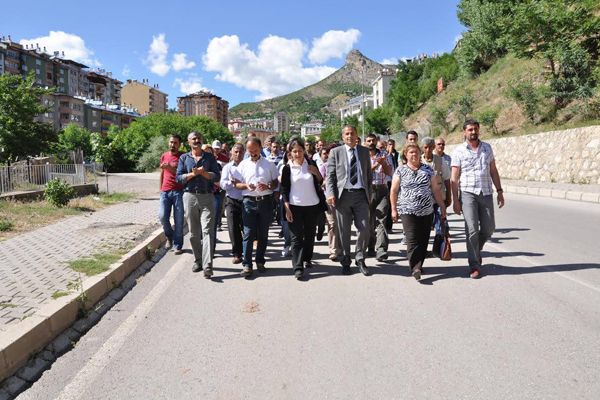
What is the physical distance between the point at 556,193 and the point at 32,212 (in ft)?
52.3

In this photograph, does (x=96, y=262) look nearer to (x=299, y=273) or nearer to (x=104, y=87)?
(x=299, y=273)

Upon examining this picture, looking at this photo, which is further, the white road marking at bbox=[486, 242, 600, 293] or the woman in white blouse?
the woman in white blouse

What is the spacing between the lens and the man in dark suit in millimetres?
6164

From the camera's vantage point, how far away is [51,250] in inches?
295

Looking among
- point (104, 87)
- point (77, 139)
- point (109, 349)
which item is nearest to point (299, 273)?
point (109, 349)

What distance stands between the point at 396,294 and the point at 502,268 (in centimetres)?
198

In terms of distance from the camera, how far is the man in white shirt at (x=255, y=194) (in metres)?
6.29

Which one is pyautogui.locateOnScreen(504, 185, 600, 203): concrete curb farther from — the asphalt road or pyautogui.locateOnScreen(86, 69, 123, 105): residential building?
pyautogui.locateOnScreen(86, 69, 123, 105): residential building

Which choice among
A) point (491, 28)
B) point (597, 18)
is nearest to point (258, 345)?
point (597, 18)

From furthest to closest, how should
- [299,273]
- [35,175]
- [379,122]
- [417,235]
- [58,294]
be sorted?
1. [379,122]
2. [35,175]
3. [299,273]
4. [417,235]
5. [58,294]

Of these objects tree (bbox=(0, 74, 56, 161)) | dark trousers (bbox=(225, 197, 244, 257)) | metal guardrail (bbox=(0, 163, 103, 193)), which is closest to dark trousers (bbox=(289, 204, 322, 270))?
dark trousers (bbox=(225, 197, 244, 257))

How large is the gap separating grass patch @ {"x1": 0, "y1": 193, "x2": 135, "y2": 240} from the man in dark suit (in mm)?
6515

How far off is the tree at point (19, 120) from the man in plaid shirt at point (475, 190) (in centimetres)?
2443

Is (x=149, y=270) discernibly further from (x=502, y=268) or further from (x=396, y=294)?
(x=502, y=268)
